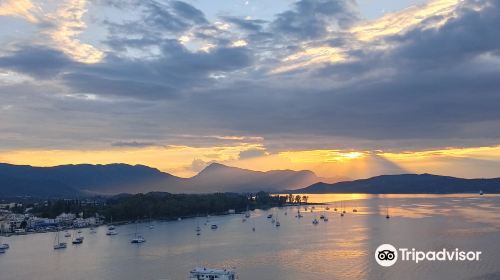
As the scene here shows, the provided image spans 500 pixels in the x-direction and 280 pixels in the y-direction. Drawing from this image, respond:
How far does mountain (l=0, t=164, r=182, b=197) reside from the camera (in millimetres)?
125062

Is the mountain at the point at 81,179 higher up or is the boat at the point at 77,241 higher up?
the mountain at the point at 81,179

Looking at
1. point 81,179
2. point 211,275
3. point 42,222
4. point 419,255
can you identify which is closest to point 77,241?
point 42,222

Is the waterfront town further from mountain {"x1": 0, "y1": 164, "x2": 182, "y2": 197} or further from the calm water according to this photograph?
mountain {"x1": 0, "y1": 164, "x2": 182, "y2": 197}

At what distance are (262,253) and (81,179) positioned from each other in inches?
6128

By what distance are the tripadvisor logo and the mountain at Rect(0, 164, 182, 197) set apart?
110203 millimetres

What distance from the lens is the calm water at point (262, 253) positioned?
1750cm

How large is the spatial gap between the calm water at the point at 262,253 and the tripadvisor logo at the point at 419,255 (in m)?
0.37

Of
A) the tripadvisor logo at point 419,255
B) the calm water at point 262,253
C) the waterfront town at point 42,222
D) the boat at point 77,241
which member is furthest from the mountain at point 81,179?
the tripadvisor logo at point 419,255

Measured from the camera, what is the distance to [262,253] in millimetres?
22250

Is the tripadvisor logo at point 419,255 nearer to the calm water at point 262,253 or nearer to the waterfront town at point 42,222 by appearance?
the calm water at point 262,253

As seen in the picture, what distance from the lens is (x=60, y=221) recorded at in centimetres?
3884

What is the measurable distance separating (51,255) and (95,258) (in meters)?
2.73

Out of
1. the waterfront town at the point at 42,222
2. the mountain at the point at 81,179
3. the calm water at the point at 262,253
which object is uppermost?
the mountain at the point at 81,179

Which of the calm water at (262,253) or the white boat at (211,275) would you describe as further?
the calm water at (262,253)
